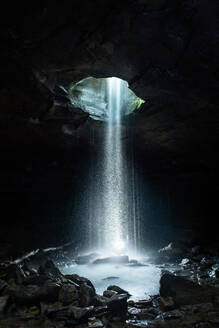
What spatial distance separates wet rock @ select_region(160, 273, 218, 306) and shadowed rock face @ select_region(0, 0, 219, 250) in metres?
5.13

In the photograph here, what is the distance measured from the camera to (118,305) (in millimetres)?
4156

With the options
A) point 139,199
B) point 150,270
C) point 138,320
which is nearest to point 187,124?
point 150,270

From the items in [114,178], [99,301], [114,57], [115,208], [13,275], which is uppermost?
[114,57]

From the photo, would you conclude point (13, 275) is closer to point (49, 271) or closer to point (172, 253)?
point (49, 271)

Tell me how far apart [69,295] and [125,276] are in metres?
3.23

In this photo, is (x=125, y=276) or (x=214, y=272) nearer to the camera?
(x=214, y=272)

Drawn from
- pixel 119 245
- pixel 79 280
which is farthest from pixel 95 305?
pixel 119 245

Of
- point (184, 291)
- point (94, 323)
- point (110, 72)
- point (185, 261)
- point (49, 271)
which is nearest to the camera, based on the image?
point (94, 323)

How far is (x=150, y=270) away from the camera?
7.98 meters

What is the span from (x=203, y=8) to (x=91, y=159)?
913cm

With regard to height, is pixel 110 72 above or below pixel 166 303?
above

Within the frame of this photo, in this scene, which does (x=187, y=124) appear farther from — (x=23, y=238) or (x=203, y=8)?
(x=23, y=238)

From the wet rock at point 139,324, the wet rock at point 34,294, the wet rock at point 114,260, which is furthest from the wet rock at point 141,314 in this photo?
the wet rock at point 114,260

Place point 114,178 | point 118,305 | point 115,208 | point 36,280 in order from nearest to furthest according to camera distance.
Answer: point 118,305, point 36,280, point 114,178, point 115,208
